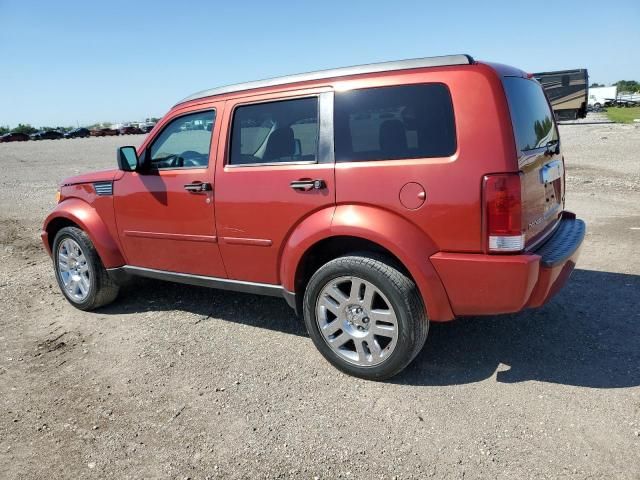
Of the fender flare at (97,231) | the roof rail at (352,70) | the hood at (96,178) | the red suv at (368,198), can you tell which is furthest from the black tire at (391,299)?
the hood at (96,178)

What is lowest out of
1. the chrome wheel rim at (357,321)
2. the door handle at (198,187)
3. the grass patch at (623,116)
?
the chrome wheel rim at (357,321)

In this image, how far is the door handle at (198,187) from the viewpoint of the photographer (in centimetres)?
382

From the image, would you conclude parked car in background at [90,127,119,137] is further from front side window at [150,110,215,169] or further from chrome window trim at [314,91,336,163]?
chrome window trim at [314,91,336,163]

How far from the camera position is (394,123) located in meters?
3.11

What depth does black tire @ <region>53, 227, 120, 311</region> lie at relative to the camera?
4.69 metres

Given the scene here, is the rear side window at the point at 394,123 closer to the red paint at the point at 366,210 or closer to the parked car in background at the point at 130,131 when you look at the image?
the red paint at the point at 366,210

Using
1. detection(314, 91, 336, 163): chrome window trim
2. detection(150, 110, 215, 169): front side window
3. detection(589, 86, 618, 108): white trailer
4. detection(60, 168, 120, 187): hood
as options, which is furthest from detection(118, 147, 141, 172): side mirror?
detection(589, 86, 618, 108): white trailer

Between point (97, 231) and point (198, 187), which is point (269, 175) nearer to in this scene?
point (198, 187)

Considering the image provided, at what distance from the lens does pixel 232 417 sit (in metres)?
3.02

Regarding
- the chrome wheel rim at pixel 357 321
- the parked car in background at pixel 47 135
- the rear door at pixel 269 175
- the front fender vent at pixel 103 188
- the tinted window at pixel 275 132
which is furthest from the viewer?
the parked car in background at pixel 47 135

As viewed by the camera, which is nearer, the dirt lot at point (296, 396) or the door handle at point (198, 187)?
the dirt lot at point (296, 396)

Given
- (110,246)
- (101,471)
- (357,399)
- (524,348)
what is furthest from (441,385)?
(110,246)

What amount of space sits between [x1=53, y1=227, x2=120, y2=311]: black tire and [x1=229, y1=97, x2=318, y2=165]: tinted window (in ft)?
6.13

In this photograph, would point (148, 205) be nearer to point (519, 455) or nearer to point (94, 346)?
point (94, 346)
